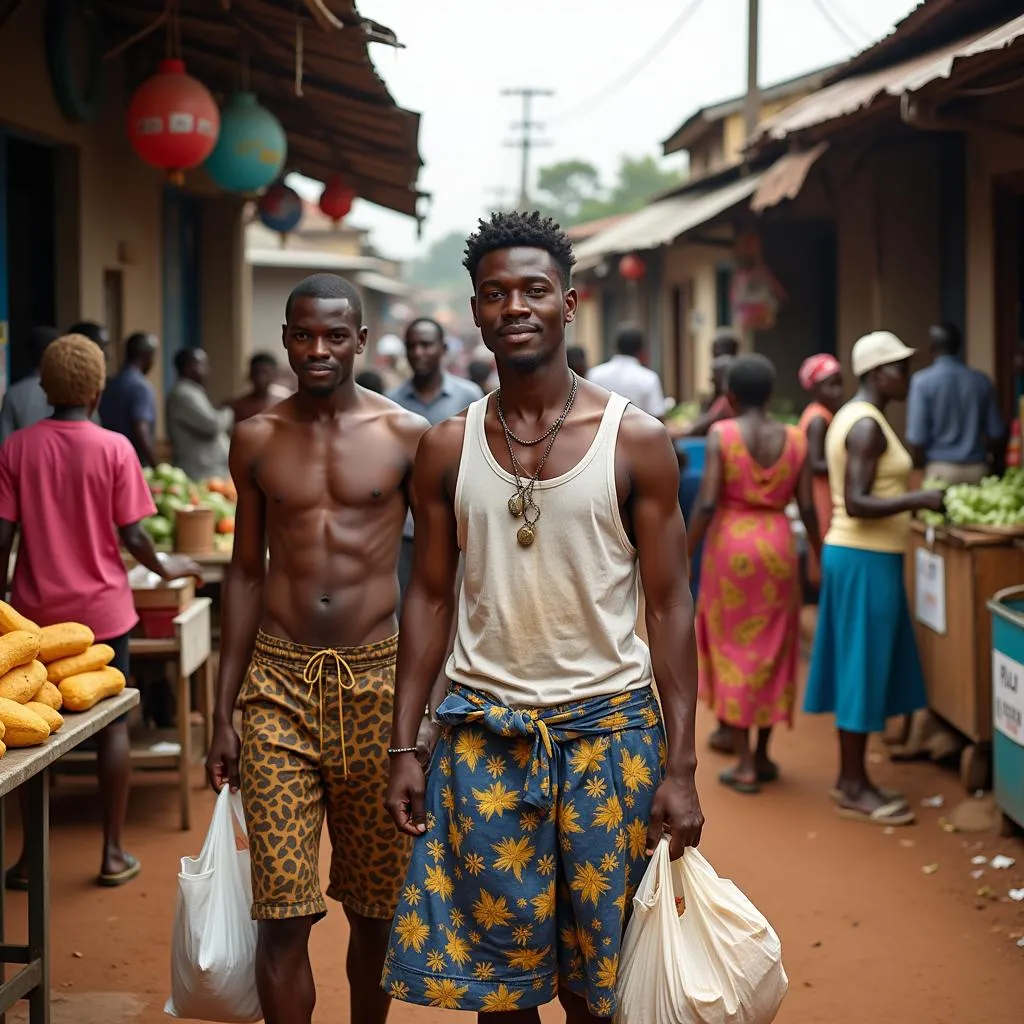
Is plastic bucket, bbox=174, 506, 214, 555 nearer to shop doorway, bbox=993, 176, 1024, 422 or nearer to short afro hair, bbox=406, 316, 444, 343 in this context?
short afro hair, bbox=406, 316, 444, 343

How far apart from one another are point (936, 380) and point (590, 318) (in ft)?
90.2

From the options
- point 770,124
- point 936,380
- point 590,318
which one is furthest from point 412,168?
point 590,318

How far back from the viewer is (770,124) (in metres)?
12.6

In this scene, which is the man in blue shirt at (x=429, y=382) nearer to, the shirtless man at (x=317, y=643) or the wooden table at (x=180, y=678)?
the wooden table at (x=180, y=678)

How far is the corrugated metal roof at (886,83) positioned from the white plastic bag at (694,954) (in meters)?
4.62

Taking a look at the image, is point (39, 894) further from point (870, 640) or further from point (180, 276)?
point (180, 276)

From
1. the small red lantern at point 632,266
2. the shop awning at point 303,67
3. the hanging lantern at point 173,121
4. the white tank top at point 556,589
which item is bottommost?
the white tank top at point 556,589

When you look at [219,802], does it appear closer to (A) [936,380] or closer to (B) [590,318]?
(A) [936,380]

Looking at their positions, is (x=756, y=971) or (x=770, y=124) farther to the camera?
(x=770, y=124)

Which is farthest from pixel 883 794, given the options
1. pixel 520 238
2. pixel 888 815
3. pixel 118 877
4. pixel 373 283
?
pixel 373 283

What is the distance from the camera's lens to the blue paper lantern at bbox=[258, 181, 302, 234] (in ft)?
43.8

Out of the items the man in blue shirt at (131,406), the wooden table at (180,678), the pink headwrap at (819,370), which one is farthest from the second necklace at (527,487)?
the man in blue shirt at (131,406)

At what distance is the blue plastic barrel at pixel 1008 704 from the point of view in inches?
241

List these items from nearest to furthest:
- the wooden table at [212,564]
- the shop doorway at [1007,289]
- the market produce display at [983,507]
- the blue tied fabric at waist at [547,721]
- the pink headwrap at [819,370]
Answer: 1. the blue tied fabric at waist at [547,721]
2. the market produce display at [983,507]
3. the wooden table at [212,564]
4. the pink headwrap at [819,370]
5. the shop doorway at [1007,289]
